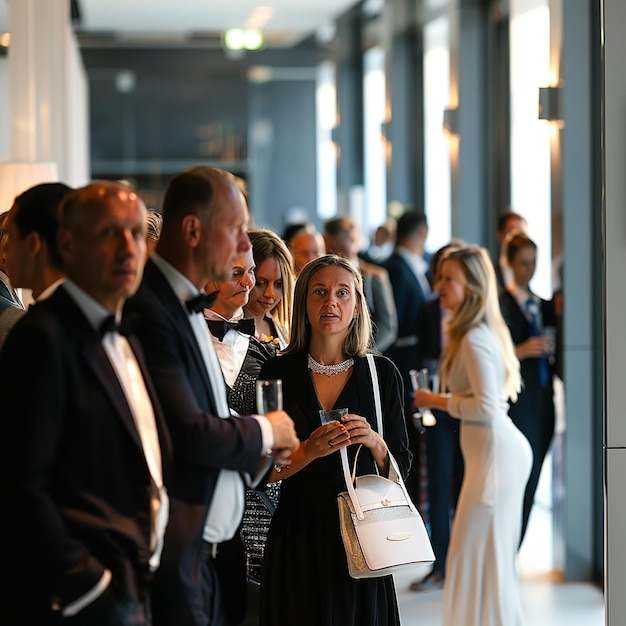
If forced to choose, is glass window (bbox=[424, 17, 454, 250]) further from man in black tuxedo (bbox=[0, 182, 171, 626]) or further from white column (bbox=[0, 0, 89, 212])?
man in black tuxedo (bbox=[0, 182, 171, 626])

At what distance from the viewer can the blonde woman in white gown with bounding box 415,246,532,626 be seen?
5246 millimetres

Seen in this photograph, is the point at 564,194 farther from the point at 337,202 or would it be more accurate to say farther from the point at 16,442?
the point at 337,202

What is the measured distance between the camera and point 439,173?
1204 centimetres

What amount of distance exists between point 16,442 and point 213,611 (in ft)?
2.50

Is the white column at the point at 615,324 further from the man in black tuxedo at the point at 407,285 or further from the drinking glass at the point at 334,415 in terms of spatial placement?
the man in black tuxedo at the point at 407,285

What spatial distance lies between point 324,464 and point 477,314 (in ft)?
6.44

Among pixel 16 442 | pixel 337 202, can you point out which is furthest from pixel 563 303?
pixel 337 202

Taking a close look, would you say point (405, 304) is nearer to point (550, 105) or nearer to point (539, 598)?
point (550, 105)

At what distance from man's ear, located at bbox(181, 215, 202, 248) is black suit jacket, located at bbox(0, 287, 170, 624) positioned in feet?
1.37

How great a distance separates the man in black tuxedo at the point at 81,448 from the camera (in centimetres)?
229

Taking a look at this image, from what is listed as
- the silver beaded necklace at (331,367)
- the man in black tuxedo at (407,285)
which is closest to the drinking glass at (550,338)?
the man in black tuxedo at (407,285)

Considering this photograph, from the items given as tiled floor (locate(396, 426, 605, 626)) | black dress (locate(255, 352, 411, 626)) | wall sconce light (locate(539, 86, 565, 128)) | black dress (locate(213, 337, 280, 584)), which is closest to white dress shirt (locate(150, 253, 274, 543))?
black dress (locate(255, 352, 411, 626))

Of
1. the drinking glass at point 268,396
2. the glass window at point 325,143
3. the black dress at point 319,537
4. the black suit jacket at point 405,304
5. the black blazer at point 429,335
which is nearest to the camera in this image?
the drinking glass at point 268,396

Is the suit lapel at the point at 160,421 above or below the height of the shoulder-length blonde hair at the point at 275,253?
below
